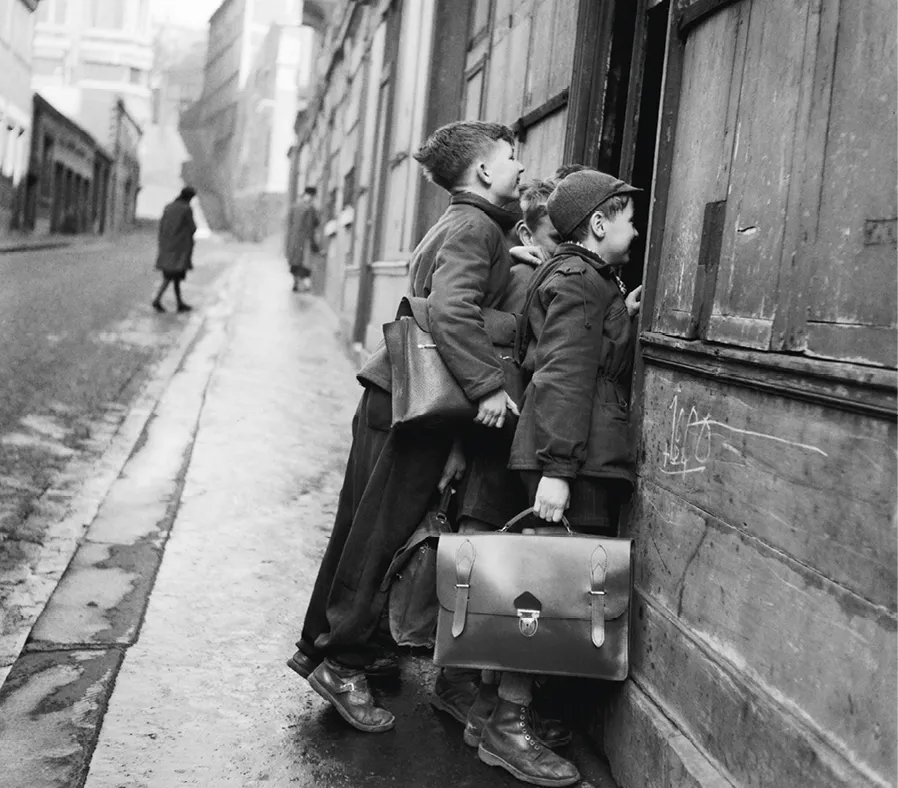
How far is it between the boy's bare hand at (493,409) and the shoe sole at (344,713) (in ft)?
3.02

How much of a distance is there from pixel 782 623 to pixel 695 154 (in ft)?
4.28

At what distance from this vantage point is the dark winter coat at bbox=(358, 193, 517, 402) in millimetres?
3027

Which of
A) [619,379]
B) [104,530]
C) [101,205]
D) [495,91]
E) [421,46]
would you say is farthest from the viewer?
[101,205]

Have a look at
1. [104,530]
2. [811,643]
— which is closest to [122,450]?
[104,530]

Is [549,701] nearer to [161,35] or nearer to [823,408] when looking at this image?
[823,408]

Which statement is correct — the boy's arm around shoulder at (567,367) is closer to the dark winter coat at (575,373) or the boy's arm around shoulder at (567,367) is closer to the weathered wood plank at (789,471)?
the dark winter coat at (575,373)

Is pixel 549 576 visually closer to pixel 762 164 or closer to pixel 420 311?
pixel 420 311

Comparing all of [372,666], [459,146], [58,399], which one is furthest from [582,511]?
[58,399]

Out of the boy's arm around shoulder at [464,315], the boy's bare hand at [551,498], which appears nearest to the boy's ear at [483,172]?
the boy's arm around shoulder at [464,315]

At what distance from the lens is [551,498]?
2906 mm

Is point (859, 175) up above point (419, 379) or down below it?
above

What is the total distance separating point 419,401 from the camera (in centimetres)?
305

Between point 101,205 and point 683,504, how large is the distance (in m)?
51.1

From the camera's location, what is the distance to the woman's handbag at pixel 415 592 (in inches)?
123
